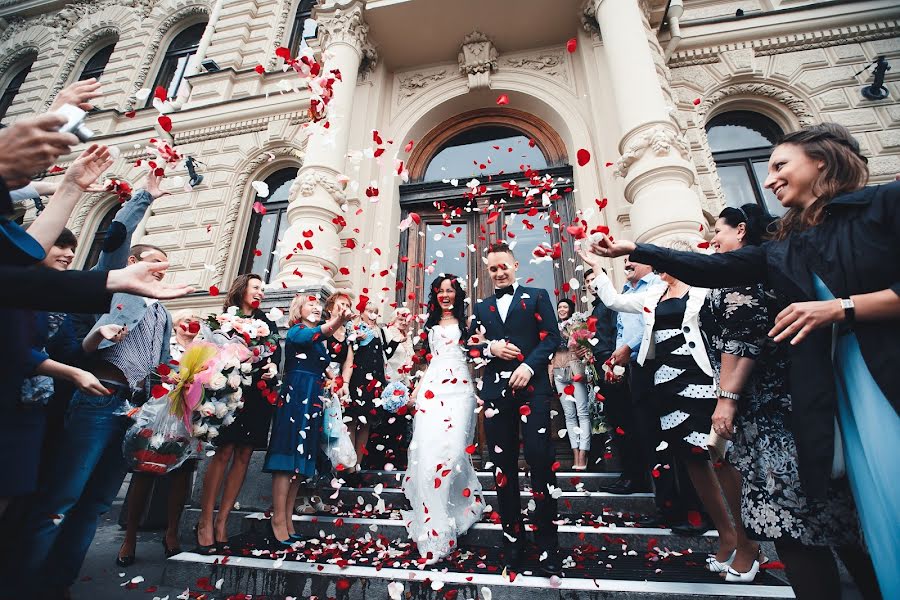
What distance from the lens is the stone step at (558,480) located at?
3996mm

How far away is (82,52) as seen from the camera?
12.6 meters

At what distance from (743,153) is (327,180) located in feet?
23.6

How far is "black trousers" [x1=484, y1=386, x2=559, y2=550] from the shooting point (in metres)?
2.79

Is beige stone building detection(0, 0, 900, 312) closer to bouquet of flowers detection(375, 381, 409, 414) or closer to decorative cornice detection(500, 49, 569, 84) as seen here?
decorative cornice detection(500, 49, 569, 84)

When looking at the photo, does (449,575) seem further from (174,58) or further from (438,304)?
(174,58)

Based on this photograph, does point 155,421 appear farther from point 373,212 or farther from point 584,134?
point 584,134

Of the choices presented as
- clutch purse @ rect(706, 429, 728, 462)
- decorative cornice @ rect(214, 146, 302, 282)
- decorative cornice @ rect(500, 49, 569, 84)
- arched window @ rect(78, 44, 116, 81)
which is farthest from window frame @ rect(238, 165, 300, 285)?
arched window @ rect(78, 44, 116, 81)

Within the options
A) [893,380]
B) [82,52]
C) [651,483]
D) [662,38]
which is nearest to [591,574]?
[651,483]

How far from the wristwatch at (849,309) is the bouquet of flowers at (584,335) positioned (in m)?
3.16

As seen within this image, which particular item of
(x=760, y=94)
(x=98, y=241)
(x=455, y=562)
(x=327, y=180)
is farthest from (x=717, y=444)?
(x=98, y=241)

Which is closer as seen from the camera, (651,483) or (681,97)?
(651,483)

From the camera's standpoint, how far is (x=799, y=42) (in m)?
7.56

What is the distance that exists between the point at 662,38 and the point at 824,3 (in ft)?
9.10

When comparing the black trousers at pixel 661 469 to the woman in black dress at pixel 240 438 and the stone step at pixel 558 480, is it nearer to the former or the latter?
the stone step at pixel 558 480
